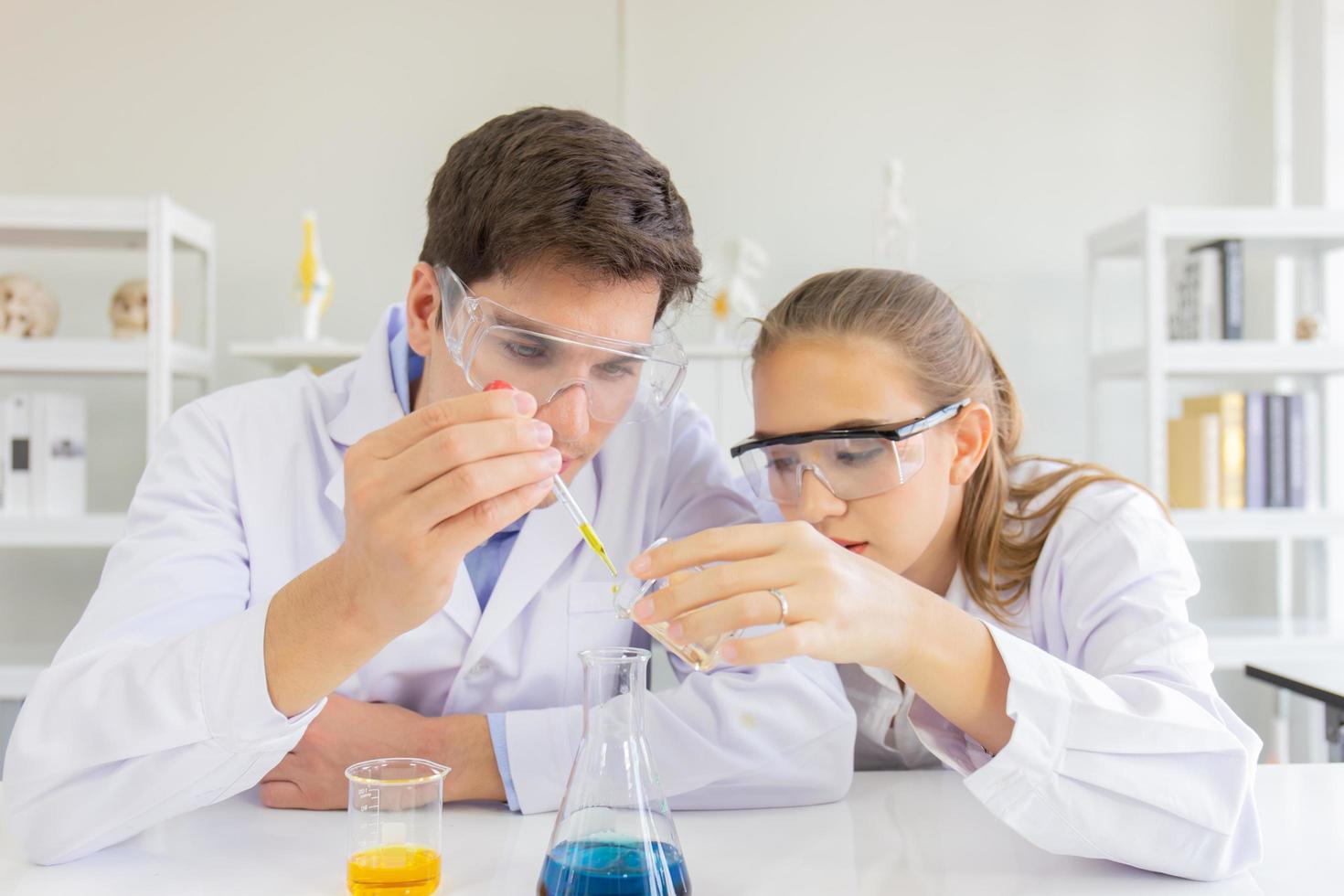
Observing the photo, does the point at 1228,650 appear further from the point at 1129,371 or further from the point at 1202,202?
the point at 1202,202

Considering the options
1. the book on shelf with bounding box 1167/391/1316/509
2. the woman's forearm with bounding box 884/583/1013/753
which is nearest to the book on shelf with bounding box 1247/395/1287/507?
the book on shelf with bounding box 1167/391/1316/509

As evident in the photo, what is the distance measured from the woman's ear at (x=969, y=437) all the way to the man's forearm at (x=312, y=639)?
3.14 ft

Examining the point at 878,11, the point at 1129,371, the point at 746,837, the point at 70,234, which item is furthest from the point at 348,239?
the point at 746,837

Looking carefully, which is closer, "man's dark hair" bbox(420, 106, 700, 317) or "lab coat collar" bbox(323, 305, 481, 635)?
"man's dark hair" bbox(420, 106, 700, 317)

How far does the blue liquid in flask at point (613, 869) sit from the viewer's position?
0.98 meters

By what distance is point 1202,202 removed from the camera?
13.3 feet

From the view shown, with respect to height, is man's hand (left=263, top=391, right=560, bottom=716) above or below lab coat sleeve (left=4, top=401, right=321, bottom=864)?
above

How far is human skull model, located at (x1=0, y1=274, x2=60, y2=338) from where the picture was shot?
10.9 feet

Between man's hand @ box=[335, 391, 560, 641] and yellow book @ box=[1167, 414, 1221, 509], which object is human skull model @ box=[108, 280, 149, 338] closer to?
man's hand @ box=[335, 391, 560, 641]

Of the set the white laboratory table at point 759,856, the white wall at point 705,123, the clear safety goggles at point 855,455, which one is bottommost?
the white laboratory table at point 759,856

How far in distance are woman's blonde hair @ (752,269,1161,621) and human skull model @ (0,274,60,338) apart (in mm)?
2625

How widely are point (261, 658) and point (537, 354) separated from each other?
0.48m

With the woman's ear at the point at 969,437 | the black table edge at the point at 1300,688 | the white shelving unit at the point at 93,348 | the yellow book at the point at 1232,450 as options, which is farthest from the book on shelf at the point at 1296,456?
the white shelving unit at the point at 93,348

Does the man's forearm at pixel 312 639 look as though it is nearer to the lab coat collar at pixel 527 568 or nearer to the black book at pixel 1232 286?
the lab coat collar at pixel 527 568
